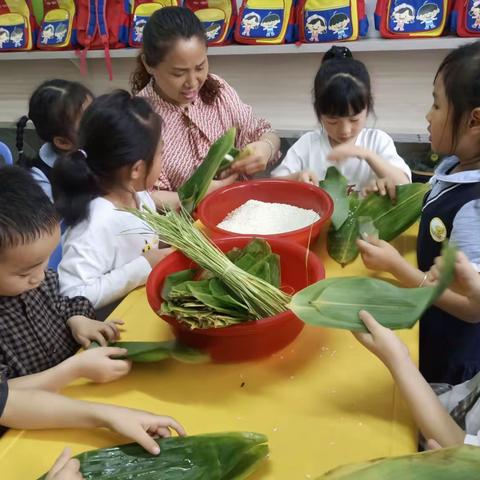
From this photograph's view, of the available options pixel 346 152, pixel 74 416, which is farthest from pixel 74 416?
pixel 346 152

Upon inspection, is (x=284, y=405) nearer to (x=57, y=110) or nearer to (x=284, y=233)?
(x=284, y=233)

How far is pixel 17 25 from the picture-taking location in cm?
287

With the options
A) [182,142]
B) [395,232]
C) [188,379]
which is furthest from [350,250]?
[182,142]

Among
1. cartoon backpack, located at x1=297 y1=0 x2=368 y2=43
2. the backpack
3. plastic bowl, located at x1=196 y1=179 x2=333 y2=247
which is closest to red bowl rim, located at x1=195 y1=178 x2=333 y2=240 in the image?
plastic bowl, located at x1=196 y1=179 x2=333 y2=247

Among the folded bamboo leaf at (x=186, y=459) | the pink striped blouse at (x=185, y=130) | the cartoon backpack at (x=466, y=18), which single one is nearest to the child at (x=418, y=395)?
the folded bamboo leaf at (x=186, y=459)

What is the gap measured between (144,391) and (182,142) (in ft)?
3.39

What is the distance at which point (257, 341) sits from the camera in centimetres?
80

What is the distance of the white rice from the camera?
113cm

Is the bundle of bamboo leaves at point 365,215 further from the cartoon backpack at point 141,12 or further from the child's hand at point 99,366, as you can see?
the cartoon backpack at point 141,12

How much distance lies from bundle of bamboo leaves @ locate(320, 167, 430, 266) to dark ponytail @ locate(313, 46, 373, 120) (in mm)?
277

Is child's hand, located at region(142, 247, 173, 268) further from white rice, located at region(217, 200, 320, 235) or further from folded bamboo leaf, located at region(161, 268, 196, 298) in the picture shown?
folded bamboo leaf, located at region(161, 268, 196, 298)

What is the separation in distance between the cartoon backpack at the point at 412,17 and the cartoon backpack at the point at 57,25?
1620 millimetres

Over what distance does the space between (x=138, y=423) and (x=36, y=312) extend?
1.42 feet

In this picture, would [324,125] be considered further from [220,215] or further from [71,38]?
[71,38]
